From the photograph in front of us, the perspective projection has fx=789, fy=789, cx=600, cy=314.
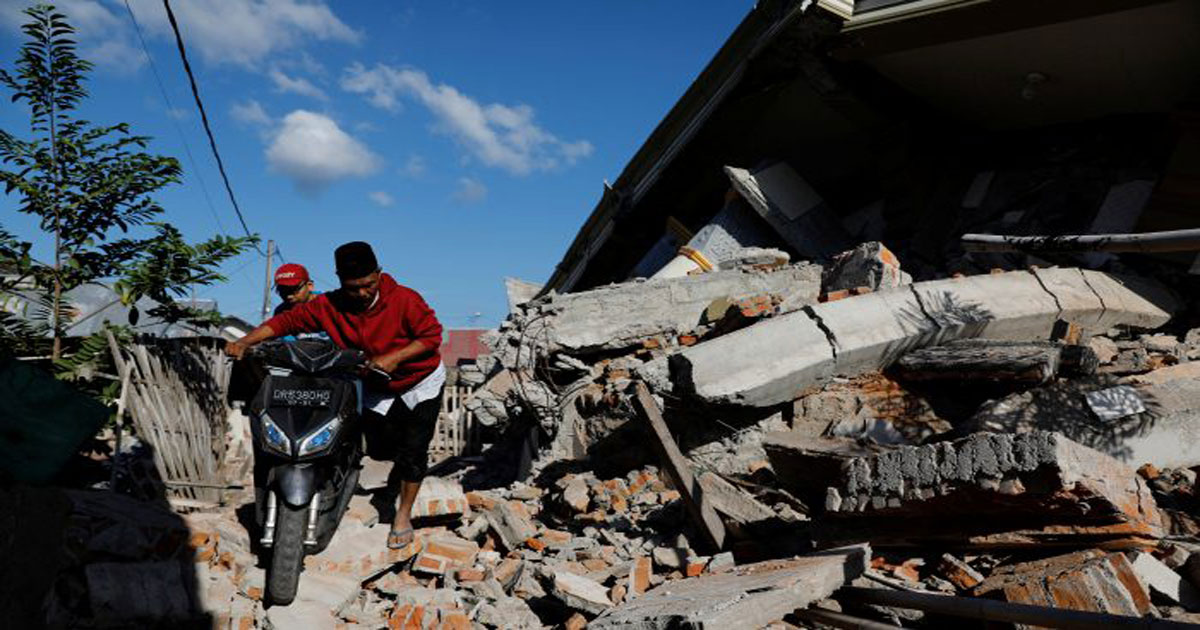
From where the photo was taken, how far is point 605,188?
1059 cm

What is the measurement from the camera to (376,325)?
13.5 ft

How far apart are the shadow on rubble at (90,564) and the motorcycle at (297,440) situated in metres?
0.38

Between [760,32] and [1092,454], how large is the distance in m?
6.00

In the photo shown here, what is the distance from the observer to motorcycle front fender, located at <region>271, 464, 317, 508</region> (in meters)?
3.44

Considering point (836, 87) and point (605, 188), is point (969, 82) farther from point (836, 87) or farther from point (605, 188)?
point (605, 188)

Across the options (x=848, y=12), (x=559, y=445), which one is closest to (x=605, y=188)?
(x=848, y=12)

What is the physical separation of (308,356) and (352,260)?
0.58 metres

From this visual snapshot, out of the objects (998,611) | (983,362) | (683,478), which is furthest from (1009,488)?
(983,362)

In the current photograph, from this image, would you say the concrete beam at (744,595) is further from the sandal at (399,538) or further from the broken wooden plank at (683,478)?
the sandal at (399,538)

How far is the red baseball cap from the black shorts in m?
1.24

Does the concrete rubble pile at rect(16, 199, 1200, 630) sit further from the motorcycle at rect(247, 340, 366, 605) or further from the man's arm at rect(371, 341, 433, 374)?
the man's arm at rect(371, 341, 433, 374)

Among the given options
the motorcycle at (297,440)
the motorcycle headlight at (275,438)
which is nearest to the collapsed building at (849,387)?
the motorcycle at (297,440)

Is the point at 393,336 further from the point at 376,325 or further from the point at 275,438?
the point at 275,438

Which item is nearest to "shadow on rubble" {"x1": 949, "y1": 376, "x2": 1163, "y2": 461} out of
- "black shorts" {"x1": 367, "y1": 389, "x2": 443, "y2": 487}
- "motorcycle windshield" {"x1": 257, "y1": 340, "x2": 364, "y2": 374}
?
"black shorts" {"x1": 367, "y1": 389, "x2": 443, "y2": 487}
